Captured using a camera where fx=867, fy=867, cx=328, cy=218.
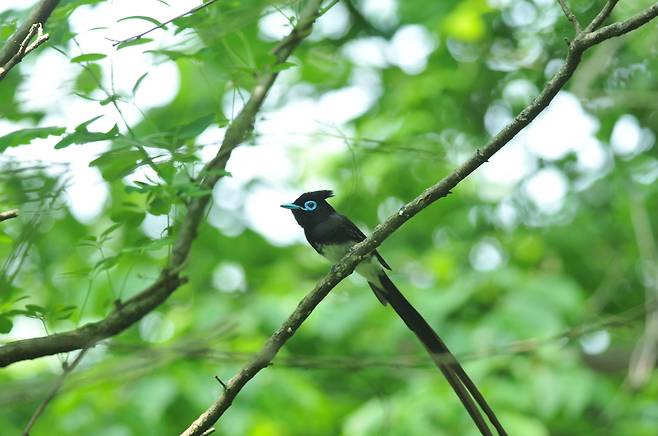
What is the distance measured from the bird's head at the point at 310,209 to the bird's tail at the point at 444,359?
0.45m

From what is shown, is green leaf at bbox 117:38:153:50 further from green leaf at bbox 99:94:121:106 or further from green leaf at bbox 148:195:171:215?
green leaf at bbox 148:195:171:215

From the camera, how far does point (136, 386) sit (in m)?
4.76

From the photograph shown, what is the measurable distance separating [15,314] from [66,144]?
503 millimetres

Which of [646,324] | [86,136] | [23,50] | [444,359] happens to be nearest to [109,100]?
[86,136]

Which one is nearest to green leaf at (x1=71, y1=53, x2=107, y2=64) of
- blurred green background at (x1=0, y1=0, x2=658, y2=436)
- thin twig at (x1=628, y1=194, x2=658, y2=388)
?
blurred green background at (x1=0, y1=0, x2=658, y2=436)

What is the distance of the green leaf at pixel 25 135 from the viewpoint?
8.19 feet

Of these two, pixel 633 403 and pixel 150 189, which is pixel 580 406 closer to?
pixel 633 403

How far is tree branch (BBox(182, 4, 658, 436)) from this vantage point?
2121mm

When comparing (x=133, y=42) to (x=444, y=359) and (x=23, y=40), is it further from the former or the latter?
(x=444, y=359)

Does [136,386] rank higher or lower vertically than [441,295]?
higher

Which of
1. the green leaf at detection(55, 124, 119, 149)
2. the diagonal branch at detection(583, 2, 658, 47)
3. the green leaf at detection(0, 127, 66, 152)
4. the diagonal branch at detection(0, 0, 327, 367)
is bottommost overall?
the diagonal branch at detection(0, 0, 327, 367)

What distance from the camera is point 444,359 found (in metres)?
2.96

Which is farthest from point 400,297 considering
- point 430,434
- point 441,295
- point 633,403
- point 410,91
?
point 410,91

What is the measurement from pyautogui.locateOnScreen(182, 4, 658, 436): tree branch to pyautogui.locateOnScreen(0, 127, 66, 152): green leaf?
880 millimetres
